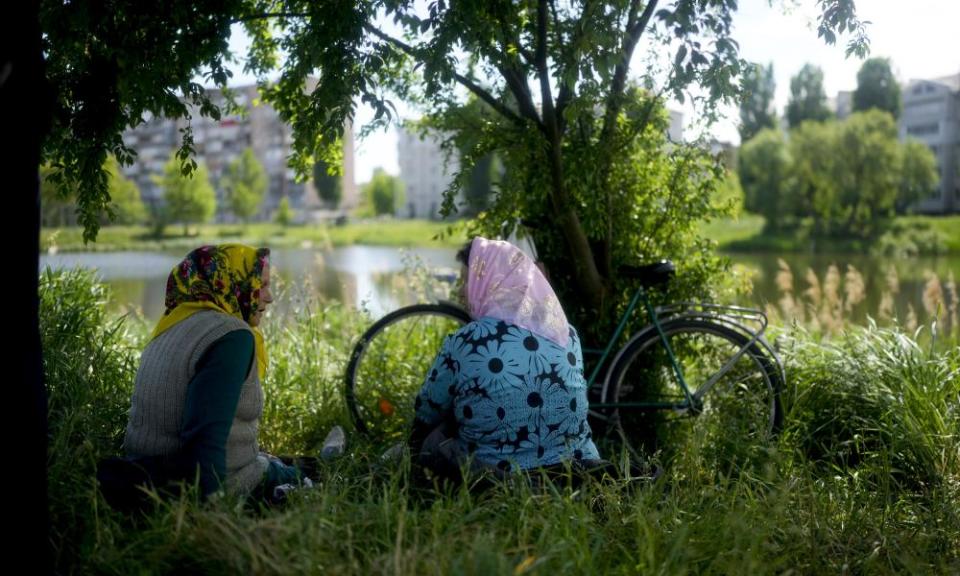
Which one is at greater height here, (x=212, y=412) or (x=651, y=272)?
(x=651, y=272)

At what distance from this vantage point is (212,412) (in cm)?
223

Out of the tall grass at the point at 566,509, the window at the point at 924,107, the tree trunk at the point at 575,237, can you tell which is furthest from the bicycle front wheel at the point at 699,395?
the window at the point at 924,107

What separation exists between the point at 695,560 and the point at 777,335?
2944mm

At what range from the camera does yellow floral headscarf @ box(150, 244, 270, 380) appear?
8.03ft

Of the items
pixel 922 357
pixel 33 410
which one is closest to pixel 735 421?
pixel 922 357

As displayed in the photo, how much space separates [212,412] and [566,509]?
0.97 metres

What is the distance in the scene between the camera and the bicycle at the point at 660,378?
3.88 metres

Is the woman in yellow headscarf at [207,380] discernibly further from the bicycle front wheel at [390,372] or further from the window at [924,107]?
the window at [924,107]

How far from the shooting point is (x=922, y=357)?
400cm

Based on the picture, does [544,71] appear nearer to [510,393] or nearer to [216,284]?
[510,393]

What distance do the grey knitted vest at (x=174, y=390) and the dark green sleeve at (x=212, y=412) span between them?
5 centimetres

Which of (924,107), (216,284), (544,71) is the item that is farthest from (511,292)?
(924,107)

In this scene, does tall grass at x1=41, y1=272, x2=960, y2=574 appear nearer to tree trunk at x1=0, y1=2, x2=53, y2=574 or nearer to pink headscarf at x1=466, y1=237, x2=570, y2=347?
tree trunk at x1=0, y1=2, x2=53, y2=574

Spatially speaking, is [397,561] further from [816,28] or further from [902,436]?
[816,28]
